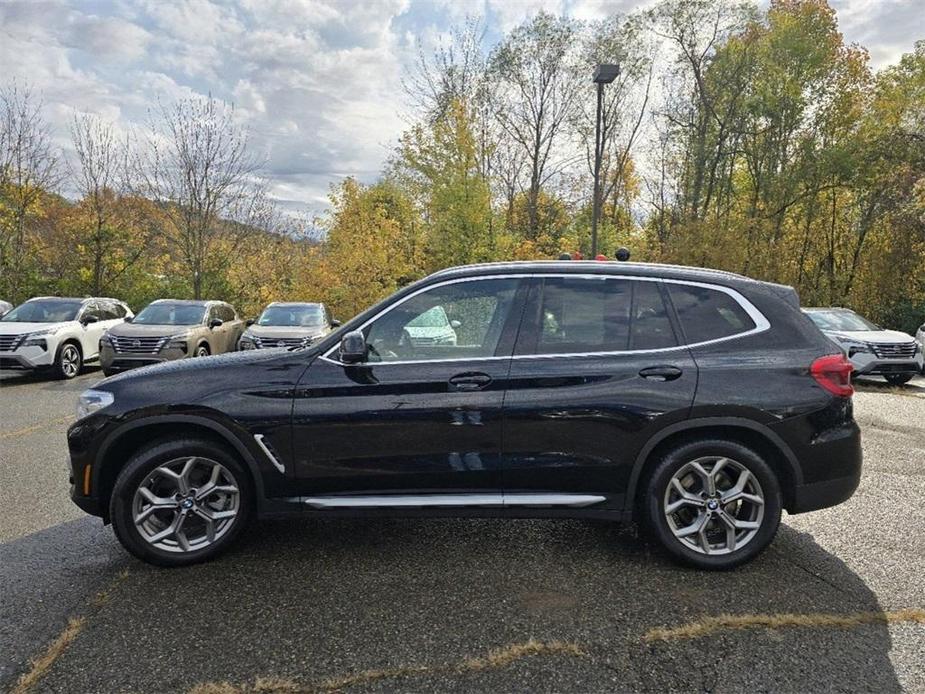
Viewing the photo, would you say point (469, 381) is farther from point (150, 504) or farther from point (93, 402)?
point (93, 402)

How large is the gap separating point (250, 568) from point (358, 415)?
1.09 metres

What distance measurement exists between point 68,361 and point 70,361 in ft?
0.23

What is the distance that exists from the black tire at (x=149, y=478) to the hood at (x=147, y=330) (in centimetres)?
843

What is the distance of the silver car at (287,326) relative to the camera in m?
11.1

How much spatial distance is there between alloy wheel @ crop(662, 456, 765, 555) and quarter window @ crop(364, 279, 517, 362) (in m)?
1.36

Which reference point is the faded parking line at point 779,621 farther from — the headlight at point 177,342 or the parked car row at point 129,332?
the headlight at point 177,342

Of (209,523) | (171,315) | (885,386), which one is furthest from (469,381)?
(885,386)

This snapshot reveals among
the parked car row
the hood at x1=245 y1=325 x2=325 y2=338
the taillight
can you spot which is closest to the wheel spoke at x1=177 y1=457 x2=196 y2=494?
the taillight

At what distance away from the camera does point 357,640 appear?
2.57m

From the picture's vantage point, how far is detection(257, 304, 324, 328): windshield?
12.4 meters

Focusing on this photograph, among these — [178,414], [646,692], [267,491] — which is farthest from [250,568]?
[646,692]

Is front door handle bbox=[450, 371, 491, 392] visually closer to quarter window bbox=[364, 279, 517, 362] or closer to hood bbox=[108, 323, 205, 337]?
quarter window bbox=[364, 279, 517, 362]

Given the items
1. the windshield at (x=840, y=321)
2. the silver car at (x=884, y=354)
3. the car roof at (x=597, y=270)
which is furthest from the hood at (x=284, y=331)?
the windshield at (x=840, y=321)

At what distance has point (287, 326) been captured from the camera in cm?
1212
